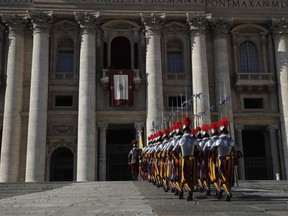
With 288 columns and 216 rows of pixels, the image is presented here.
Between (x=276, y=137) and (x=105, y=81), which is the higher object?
(x=105, y=81)

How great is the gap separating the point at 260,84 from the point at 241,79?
159 centimetres

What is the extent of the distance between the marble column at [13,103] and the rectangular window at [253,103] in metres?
18.6

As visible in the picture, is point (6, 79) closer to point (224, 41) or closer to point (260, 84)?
point (224, 41)

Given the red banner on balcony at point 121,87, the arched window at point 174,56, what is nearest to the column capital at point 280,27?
the arched window at point 174,56

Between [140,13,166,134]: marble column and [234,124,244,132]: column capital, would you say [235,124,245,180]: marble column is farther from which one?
[140,13,166,134]: marble column

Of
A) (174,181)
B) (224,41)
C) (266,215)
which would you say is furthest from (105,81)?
(266,215)

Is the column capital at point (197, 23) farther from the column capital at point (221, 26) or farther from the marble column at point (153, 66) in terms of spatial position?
the marble column at point (153, 66)

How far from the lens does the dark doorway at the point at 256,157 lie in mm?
32812

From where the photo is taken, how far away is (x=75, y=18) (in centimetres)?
3216

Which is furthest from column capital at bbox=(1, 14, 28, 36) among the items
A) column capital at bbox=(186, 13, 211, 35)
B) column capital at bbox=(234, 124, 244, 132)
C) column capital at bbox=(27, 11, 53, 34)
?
column capital at bbox=(234, 124, 244, 132)

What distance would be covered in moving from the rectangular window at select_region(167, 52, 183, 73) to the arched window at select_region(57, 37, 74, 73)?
27.1 feet

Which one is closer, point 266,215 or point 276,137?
point 266,215

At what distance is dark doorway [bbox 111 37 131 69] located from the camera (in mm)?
Answer: 33375

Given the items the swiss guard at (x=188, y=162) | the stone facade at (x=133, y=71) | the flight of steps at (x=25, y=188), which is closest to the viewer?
the swiss guard at (x=188, y=162)
